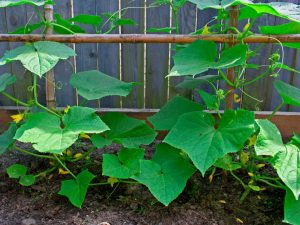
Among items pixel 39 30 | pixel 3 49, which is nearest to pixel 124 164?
pixel 39 30

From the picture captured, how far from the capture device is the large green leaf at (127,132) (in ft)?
6.66

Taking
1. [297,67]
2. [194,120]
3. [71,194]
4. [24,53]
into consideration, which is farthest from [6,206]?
[297,67]

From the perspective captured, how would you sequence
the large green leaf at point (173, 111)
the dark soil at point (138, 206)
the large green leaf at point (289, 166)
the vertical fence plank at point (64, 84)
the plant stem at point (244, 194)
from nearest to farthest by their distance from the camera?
the large green leaf at point (289, 166), the dark soil at point (138, 206), the plant stem at point (244, 194), the large green leaf at point (173, 111), the vertical fence plank at point (64, 84)

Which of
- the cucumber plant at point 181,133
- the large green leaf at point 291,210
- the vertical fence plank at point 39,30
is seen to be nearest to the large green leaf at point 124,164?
the cucumber plant at point 181,133

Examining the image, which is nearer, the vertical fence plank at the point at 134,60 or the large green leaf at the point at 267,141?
the large green leaf at the point at 267,141

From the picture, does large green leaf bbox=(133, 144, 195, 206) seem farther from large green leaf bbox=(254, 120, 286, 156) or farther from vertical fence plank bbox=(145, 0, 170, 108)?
vertical fence plank bbox=(145, 0, 170, 108)

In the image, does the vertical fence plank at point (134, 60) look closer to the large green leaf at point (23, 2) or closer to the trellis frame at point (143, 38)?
the trellis frame at point (143, 38)

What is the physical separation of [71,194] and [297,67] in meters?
1.99

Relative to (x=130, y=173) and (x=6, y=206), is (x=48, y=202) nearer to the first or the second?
(x=6, y=206)

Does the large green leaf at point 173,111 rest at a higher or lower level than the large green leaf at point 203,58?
lower

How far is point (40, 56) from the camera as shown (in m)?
1.73

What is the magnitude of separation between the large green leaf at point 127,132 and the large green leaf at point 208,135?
287 mm

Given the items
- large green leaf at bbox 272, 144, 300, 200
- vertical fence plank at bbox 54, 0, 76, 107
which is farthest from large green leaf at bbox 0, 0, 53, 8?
large green leaf at bbox 272, 144, 300, 200

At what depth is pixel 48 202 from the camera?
1960mm
